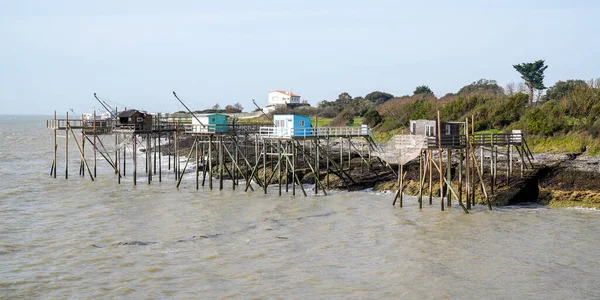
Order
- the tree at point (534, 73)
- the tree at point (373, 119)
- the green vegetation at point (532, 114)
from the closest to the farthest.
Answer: the green vegetation at point (532, 114)
the tree at point (373, 119)
the tree at point (534, 73)

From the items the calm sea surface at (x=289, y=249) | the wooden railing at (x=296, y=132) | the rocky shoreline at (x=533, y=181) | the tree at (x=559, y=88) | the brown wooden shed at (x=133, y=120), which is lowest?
the calm sea surface at (x=289, y=249)

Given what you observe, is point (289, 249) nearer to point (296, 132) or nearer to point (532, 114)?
point (296, 132)

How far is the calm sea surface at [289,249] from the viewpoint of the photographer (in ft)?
70.7

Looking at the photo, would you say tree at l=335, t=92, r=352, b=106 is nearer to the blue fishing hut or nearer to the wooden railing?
the wooden railing

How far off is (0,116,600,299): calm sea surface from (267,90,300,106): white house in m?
95.6

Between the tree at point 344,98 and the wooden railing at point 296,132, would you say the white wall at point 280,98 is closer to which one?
the tree at point 344,98

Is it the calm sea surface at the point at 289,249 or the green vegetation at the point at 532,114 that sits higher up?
the green vegetation at the point at 532,114

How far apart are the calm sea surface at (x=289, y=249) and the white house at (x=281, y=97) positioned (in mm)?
95649

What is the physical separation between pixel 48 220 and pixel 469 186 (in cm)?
2172

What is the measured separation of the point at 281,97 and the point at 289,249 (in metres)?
110

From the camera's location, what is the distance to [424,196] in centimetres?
3769

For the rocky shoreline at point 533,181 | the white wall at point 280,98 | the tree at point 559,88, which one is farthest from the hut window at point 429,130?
the white wall at point 280,98

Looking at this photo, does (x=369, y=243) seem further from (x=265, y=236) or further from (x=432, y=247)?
(x=265, y=236)

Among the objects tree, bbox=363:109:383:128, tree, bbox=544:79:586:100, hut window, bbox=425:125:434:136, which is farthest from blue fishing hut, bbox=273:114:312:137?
tree, bbox=544:79:586:100
